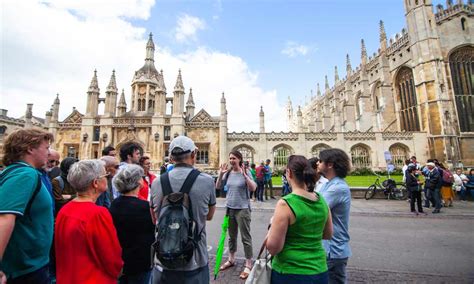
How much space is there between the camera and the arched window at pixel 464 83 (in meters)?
26.6

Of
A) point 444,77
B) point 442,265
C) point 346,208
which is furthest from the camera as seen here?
point 444,77

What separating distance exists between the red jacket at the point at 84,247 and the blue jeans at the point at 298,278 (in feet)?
4.47

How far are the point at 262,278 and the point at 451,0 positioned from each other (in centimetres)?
4148

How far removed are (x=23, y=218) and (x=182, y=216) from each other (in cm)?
118

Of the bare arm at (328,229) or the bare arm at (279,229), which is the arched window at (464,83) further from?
the bare arm at (279,229)

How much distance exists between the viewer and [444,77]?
86.3 ft

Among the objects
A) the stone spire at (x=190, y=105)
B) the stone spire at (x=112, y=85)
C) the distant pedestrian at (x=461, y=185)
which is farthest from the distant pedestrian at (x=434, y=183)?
the stone spire at (x=112, y=85)

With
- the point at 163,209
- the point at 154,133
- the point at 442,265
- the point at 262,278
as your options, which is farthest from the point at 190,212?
the point at 154,133

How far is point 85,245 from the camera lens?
1.83 m

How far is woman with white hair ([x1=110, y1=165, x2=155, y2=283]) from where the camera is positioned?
2.29 metres

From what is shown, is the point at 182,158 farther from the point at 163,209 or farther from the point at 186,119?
the point at 186,119

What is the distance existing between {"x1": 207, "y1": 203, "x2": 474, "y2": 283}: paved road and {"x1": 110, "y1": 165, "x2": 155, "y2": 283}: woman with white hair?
1831 mm

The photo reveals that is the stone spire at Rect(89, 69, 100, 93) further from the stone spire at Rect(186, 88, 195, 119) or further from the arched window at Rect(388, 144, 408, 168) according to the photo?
the arched window at Rect(388, 144, 408, 168)

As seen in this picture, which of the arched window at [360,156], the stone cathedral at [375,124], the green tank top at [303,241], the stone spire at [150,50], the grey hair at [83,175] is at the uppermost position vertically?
the stone spire at [150,50]
